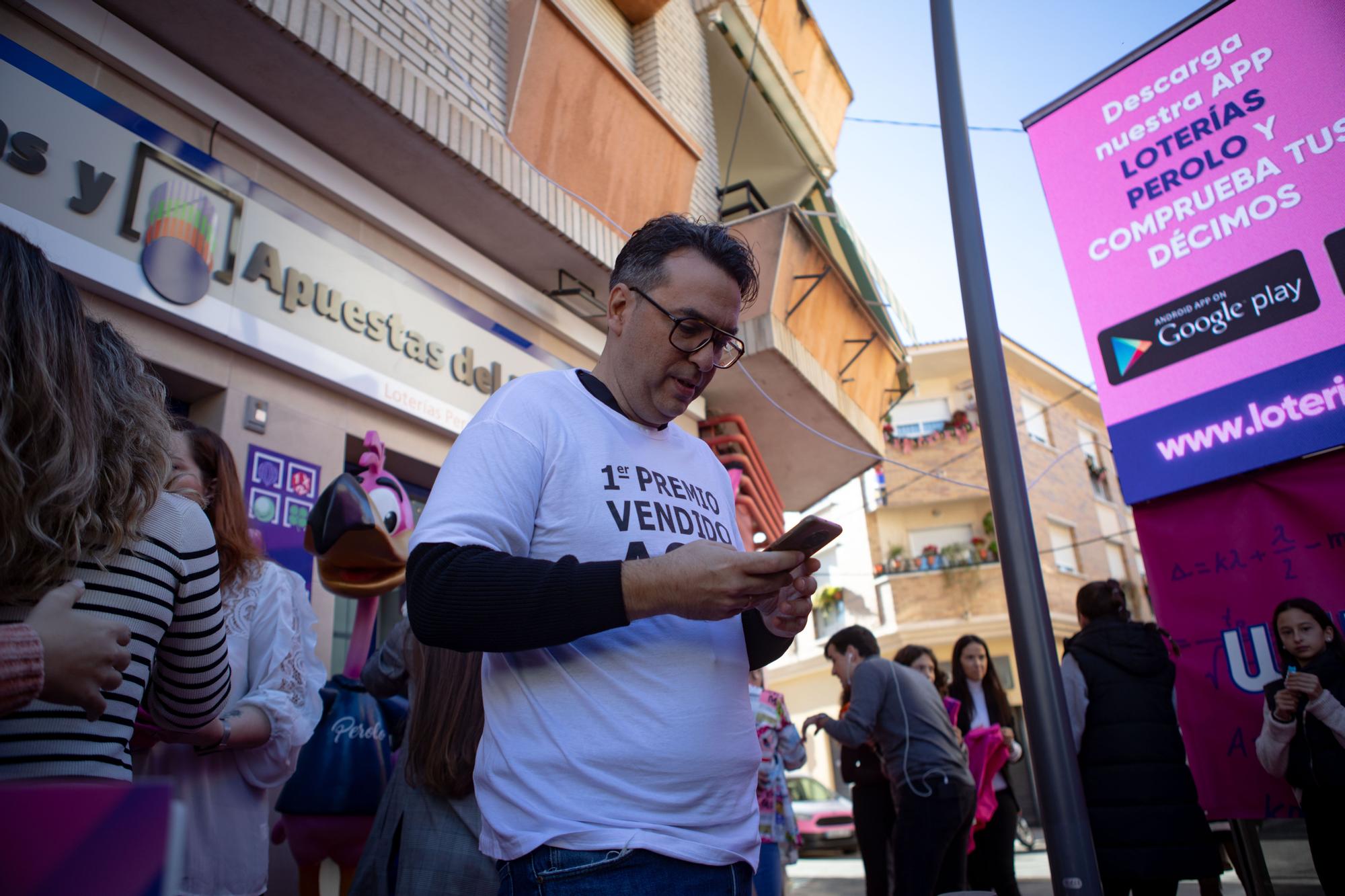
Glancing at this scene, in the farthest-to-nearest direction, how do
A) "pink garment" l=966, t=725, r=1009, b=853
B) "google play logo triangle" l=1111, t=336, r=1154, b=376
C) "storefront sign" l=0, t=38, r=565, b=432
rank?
"pink garment" l=966, t=725, r=1009, b=853
"google play logo triangle" l=1111, t=336, r=1154, b=376
"storefront sign" l=0, t=38, r=565, b=432

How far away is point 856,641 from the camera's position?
6078mm

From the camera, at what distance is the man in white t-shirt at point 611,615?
1.35 metres

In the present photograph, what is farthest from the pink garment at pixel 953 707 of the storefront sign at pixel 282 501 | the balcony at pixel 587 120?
the balcony at pixel 587 120

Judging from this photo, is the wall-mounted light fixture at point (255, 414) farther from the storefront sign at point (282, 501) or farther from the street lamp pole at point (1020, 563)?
the street lamp pole at point (1020, 563)

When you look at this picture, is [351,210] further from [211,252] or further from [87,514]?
[87,514]

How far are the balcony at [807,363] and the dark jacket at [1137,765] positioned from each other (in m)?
4.37

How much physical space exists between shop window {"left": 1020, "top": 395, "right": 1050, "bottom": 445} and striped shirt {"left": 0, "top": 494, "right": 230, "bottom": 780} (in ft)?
96.4

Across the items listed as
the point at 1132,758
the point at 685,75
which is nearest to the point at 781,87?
the point at 685,75

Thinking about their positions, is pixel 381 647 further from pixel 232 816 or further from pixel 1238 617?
pixel 1238 617

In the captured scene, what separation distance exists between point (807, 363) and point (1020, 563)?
6.87m

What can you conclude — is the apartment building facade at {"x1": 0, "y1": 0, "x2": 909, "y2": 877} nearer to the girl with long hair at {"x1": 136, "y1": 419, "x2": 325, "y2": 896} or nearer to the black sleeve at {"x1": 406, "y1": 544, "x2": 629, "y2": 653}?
the girl with long hair at {"x1": 136, "y1": 419, "x2": 325, "y2": 896}

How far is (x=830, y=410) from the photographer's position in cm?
1043

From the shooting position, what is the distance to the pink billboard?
4172mm

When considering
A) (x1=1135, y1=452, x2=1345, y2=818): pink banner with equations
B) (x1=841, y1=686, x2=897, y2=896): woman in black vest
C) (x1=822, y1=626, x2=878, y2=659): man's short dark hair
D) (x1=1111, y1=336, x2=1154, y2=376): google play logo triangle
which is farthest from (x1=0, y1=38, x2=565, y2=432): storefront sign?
(x1=1135, y1=452, x2=1345, y2=818): pink banner with equations
